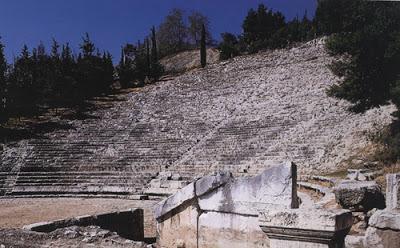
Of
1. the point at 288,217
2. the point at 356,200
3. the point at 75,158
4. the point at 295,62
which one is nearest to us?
the point at 288,217

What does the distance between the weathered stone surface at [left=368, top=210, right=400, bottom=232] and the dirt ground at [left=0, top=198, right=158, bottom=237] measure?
711 centimetres

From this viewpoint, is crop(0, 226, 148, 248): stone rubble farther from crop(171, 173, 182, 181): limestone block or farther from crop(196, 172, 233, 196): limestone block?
crop(171, 173, 182, 181): limestone block

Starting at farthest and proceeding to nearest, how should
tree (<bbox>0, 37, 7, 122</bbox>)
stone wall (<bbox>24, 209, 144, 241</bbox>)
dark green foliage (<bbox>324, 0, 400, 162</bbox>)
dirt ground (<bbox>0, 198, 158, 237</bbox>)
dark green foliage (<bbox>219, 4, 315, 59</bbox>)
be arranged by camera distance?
dark green foliage (<bbox>219, 4, 315, 59</bbox>) → tree (<bbox>0, 37, 7, 122</bbox>) → dark green foliage (<bbox>324, 0, 400, 162</bbox>) → dirt ground (<bbox>0, 198, 158, 237</bbox>) → stone wall (<bbox>24, 209, 144, 241</bbox>)

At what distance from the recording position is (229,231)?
21.3 ft

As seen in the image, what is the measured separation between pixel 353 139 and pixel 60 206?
12.3 m

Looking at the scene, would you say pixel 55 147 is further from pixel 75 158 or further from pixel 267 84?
pixel 267 84

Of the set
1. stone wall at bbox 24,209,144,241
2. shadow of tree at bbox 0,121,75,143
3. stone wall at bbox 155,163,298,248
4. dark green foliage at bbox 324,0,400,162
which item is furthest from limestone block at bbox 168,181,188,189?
stone wall at bbox 155,163,298,248

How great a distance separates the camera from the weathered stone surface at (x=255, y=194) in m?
5.71

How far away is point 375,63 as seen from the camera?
17.4m

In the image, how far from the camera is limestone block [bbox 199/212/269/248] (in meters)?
6.25

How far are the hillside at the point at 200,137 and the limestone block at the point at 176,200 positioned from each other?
1234 centimetres

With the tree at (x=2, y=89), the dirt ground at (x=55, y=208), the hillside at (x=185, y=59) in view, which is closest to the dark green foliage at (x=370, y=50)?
the dirt ground at (x=55, y=208)

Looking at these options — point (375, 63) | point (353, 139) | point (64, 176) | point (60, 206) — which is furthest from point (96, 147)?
point (375, 63)

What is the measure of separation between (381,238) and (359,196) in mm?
3030
